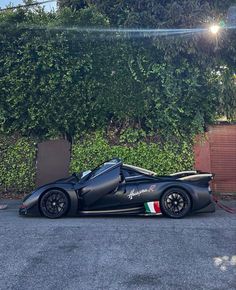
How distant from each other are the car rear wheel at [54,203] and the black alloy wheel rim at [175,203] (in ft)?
6.60

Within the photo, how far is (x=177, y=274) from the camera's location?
13.0 feet

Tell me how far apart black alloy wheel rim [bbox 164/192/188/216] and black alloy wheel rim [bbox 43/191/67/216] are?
80.8 inches

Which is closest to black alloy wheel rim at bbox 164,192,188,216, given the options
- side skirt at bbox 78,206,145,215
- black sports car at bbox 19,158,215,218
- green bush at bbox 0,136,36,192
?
black sports car at bbox 19,158,215,218

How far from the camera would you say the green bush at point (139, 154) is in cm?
1053

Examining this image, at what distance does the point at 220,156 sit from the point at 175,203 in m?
4.10

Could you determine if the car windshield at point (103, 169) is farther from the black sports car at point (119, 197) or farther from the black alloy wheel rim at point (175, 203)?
the black alloy wheel rim at point (175, 203)

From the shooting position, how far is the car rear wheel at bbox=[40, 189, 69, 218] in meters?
7.27

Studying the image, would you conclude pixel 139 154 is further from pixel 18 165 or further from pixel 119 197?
pixel 18 165

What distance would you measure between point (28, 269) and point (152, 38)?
314 inches

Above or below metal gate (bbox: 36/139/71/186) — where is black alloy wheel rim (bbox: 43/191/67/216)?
below

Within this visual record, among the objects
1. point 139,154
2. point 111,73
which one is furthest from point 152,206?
point 111,73

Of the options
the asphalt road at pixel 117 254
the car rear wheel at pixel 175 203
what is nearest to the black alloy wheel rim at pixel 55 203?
the asphalt road at pixel 117 254

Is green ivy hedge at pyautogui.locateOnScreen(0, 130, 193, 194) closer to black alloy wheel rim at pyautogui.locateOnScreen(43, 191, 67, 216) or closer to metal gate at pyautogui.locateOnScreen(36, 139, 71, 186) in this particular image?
metal gate at pyautogui.locateOnScreen(36, 139, 71, 186)

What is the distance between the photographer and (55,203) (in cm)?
730
